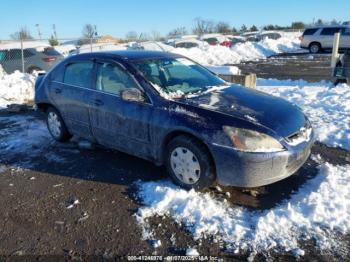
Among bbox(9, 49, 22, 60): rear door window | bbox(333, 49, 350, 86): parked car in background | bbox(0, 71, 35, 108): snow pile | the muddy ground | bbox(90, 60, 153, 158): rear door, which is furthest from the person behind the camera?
bbox(9, 49, 22, 60): rear door window

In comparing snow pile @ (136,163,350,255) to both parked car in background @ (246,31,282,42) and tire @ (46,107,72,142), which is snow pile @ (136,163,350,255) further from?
parked car in background @ (246,31,282,42)

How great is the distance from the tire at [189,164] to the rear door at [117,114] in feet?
1.40

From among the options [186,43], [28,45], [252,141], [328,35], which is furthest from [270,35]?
[252,141]

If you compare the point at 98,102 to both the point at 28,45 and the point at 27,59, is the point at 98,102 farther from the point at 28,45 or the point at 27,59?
the point at 28,45

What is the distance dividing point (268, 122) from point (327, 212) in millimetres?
1116

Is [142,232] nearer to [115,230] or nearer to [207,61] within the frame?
[115,230]

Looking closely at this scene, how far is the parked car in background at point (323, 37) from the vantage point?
27.0m

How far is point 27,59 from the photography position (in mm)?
15156

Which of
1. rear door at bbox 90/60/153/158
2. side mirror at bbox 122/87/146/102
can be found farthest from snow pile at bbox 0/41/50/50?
side mirror at bbox 122/87/146/102

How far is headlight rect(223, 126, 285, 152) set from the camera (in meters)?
3.95

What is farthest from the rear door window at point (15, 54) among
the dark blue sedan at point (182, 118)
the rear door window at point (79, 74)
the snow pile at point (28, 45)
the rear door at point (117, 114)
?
the rear door at point (117, 114)

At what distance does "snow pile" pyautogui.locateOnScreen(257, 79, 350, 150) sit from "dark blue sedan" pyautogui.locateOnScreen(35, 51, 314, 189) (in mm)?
2002

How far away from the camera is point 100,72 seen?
5.36 metres

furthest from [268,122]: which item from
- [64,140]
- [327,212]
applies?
[64,140]
